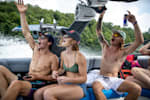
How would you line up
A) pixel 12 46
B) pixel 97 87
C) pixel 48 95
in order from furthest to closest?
pixel 12 46
pixel 97 87
pixel 48 95

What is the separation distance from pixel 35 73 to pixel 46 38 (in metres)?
0.46

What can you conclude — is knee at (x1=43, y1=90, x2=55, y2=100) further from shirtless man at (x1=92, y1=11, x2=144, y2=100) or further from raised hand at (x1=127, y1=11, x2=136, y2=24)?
raised hand at (x1=127, y1=11, x2=136, y2=24)

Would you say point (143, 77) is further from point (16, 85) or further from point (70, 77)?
point (16, 85)

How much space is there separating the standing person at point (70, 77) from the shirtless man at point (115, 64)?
0.99 ft

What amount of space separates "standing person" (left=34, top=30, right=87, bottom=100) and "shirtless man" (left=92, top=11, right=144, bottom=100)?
30 centimetres

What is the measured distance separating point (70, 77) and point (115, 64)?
75 centimetres

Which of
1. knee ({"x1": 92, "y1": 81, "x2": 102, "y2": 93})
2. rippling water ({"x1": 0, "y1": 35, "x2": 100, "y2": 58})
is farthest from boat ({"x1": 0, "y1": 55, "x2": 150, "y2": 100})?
rippling water ({"x1": 0, "y1": 35, "x2": 100, "y2": 58})

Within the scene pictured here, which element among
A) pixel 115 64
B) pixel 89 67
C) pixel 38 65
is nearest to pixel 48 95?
pixel 38 65

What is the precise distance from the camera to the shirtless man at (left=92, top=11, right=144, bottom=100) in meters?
1.66

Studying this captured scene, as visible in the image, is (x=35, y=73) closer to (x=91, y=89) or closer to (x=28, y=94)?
(x=28, y=94)

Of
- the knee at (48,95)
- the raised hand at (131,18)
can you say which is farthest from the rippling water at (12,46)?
the knee at (48,95)

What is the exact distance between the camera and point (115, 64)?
77.7 inches

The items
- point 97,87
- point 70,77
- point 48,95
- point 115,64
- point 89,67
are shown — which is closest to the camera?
point 48,95

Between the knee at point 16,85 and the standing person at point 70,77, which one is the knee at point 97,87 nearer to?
the standing person at point 70,77
